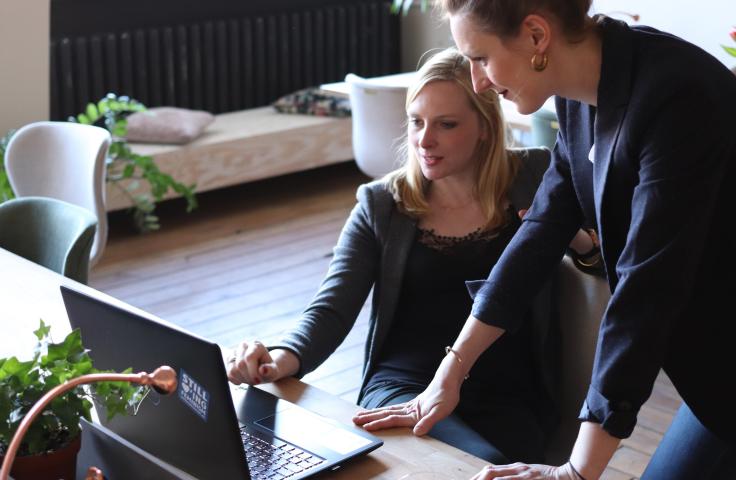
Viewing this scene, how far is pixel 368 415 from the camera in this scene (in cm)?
165

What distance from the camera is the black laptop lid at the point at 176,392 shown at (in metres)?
1.30

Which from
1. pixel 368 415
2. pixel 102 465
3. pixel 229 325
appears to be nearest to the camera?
pixel 102 465

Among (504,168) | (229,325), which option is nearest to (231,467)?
(504,168)

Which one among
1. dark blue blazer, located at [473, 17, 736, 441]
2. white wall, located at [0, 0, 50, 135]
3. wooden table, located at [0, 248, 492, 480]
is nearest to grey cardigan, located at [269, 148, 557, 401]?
wooden table, located at [0, 248, 492, 480]

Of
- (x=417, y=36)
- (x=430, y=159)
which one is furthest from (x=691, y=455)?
(x=417, y=36)

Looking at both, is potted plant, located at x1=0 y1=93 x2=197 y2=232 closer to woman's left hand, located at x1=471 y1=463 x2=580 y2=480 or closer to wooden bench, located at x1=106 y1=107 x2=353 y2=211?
wooden bench, located at x1=106 y1=107 x2=353 y2=211

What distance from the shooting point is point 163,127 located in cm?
547

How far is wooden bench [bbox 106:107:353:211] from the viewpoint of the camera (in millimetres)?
5402

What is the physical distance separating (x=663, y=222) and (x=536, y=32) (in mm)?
296

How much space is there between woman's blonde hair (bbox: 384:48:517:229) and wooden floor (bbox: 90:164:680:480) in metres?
1.05

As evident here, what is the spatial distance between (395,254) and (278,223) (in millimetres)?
3404

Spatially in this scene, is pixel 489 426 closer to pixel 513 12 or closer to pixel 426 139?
pixel 426 139

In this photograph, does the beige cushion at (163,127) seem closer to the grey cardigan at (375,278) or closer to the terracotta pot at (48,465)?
the grey cardigan at (375,278)

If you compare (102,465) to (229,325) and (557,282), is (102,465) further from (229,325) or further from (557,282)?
(229,325)
